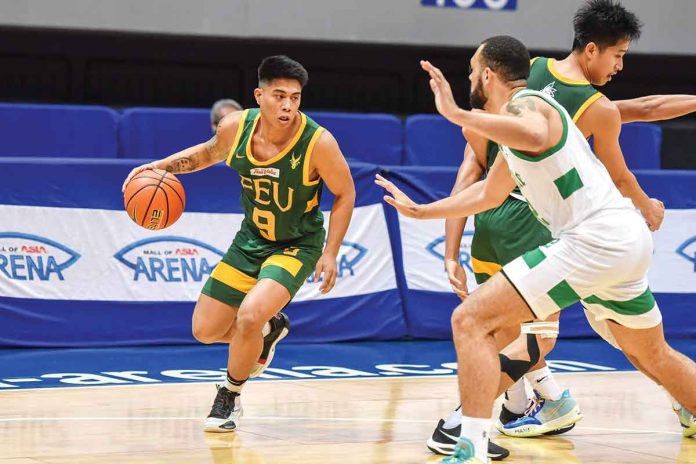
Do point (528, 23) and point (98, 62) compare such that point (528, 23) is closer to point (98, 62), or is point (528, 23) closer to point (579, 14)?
point (98, 62)

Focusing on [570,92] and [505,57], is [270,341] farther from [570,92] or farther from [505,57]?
[505,57]

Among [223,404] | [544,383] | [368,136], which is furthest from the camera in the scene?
[368,136]

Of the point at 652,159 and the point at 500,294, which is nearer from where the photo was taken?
the point at 500,294

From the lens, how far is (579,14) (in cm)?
576

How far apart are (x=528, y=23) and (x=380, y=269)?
5.50 metres

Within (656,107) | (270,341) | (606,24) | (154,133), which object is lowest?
(270,341)

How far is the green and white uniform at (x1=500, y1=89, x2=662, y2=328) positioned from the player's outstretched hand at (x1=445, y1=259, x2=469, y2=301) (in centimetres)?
78

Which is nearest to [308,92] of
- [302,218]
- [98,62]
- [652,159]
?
[98,62]

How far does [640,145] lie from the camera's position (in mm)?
13688

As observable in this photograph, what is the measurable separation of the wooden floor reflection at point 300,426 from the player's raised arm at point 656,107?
5.23ft

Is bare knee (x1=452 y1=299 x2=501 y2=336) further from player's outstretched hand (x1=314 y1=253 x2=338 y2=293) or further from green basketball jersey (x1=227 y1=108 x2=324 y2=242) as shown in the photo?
green basketball jersey (x1=227 y1=108 x2=324 y2=242)

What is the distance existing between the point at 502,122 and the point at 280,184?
1936 mm

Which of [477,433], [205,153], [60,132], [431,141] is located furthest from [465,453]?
[431,141]

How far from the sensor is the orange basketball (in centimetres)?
627
